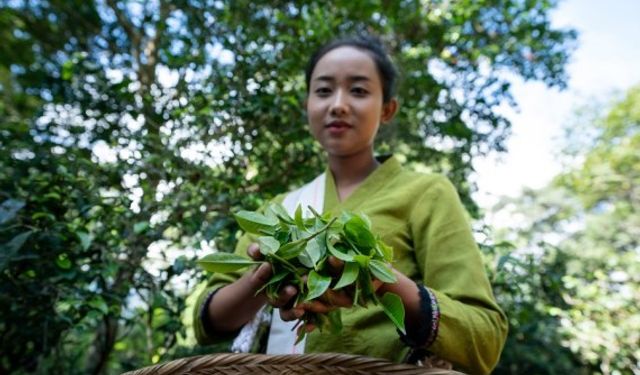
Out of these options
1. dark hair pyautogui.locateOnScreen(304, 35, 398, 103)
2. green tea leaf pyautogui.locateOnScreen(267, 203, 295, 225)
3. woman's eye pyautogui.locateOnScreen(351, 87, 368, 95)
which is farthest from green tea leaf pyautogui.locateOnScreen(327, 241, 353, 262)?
dark hair pyautogui.locateOnScreen(304, 35, 398, 103)

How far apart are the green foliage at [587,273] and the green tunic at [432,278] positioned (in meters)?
0.73

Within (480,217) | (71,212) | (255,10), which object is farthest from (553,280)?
(255,10)

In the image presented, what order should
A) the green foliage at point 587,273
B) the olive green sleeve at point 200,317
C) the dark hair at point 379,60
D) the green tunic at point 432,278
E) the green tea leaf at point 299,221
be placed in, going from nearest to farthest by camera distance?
the green tea leaf at point 299,221, the green tunic at point 432,278, the olive green sleeve at point 200,317, the dark hair at point 379,60, the green foliage at point 587,273

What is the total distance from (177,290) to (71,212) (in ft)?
1.78

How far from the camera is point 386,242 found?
1134 millimetres

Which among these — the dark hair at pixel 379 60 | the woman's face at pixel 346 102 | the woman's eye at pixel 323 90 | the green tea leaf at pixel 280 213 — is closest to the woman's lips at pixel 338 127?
the woman's face at pixel 346 102

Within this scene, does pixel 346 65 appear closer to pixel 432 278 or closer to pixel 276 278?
pixel 432 278

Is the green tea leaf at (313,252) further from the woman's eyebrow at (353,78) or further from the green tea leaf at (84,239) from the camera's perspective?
the green tea leaf at (84,239)

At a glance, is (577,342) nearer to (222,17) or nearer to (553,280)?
(553,280)

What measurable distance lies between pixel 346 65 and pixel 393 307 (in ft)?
2.57

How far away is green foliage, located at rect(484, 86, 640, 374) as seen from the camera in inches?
101

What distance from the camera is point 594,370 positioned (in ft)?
17.2

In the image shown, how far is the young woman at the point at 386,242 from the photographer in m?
0.90

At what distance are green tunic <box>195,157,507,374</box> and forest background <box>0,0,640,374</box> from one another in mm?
559
